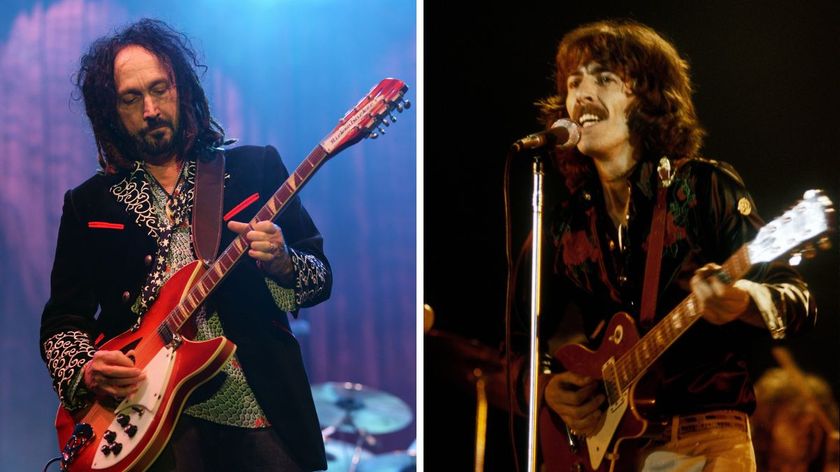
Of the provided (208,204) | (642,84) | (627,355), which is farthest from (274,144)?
(627,355)

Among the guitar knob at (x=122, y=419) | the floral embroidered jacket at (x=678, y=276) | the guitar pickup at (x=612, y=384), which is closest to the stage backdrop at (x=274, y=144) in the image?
the guitar knob at (x=122, y=419)

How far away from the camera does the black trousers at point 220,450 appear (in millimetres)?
2980

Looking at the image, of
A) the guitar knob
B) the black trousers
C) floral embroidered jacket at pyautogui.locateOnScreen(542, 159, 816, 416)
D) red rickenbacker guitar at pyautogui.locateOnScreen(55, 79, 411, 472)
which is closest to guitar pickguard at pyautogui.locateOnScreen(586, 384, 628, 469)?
floral embroidered jacket at pyautogui.locateOnScreen(542, 159, 816, 416)

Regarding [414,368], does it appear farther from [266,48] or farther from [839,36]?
[839,36]

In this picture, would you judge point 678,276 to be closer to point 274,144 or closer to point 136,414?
point 274,144

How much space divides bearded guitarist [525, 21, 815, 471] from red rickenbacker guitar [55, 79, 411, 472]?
0.68 m

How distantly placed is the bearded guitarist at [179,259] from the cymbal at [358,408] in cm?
5

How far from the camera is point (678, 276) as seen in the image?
2566 millimetres

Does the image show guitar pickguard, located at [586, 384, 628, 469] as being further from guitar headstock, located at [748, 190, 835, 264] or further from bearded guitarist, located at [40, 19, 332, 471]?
bearded guitarist, located at [40, 19, 332, 471]

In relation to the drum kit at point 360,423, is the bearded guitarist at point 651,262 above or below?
above

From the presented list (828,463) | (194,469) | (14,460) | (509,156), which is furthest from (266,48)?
(828,463)

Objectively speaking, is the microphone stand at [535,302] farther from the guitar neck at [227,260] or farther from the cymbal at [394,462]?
the guitar neck at [227,260]

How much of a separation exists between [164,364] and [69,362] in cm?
35

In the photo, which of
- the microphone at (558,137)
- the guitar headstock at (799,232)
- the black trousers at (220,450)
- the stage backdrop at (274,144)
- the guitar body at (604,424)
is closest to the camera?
the guitar headstock at (799,232)
